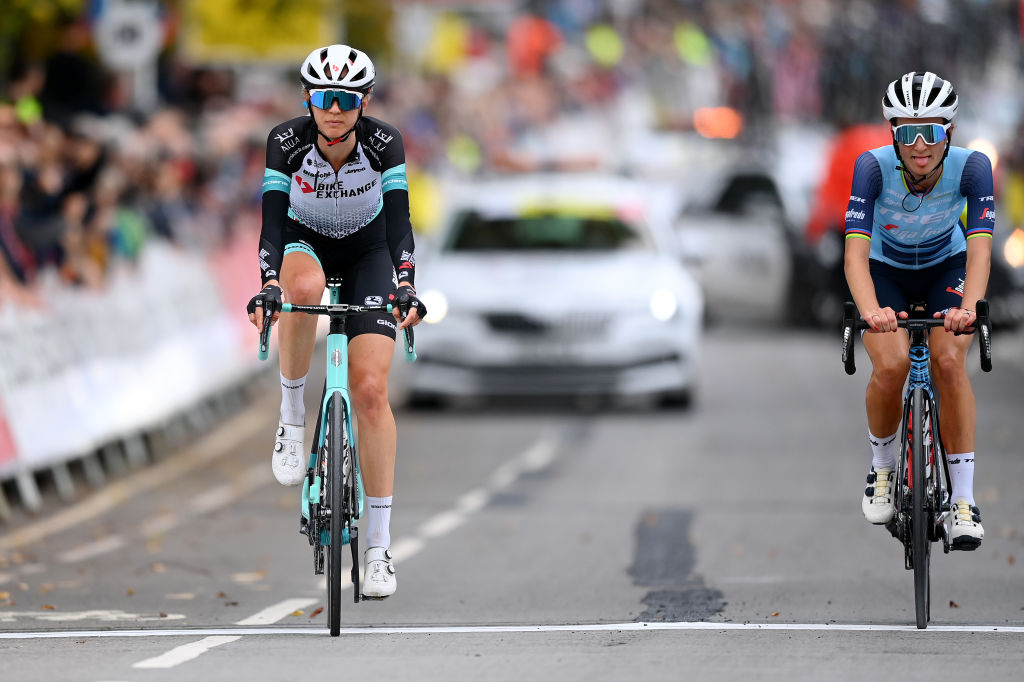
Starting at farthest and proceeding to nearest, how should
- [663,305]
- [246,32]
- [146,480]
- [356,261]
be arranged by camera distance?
[246,32], [663,305], [146,480], [356,261]

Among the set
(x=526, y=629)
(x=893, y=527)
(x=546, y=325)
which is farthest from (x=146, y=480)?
(x=893, y=527)

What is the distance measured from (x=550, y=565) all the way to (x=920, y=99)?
3448 mm

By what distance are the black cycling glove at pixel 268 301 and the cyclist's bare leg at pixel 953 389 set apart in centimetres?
263

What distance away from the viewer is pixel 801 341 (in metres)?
25.4

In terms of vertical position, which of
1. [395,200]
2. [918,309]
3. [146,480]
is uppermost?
[395,200]

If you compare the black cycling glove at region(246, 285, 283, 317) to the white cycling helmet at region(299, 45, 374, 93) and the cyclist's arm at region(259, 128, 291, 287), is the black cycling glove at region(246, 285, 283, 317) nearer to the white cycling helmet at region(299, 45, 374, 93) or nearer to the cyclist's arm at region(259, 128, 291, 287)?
the cyclist's arm at region(259, 128, 291, 287)

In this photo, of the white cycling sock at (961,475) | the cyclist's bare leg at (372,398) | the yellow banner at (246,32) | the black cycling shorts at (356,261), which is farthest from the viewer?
the yellow banner at (246,32)

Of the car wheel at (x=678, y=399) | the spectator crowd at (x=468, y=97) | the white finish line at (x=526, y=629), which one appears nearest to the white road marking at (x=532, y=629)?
the white finish line at (x=526, y=629)

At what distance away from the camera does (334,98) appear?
345 inches

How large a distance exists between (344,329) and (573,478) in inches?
250

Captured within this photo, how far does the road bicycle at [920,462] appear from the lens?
8.77 meters

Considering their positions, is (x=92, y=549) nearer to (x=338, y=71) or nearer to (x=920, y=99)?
(x=338, y=71)

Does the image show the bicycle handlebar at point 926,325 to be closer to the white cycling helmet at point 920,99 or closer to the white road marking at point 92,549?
the white cycling helmet at point 920,99

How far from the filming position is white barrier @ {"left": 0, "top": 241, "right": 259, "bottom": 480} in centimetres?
1400
